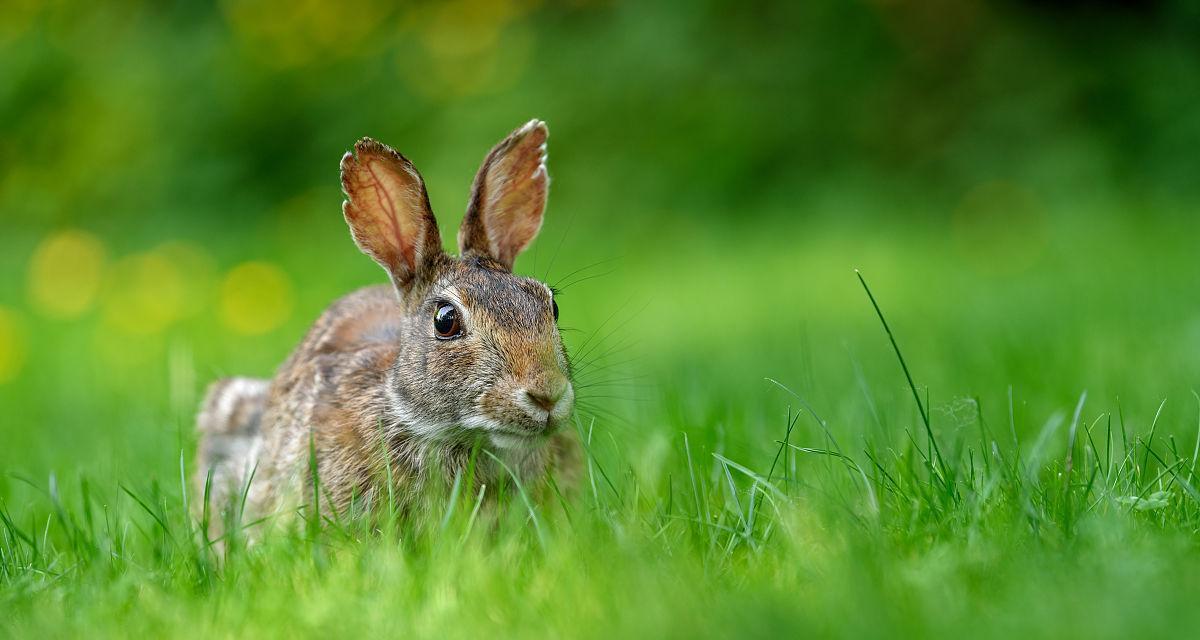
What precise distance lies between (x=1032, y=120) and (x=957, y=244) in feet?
5.64

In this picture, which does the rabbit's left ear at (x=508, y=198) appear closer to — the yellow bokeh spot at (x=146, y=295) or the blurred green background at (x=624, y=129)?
the yellow bokeh spot at (x=146, y=295)

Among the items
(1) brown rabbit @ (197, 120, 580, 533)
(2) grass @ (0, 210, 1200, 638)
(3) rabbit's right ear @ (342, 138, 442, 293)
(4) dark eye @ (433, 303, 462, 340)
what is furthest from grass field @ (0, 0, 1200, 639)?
(3) rabbit's right ear @ (342, 138, 442, 293)

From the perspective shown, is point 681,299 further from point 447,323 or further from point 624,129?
point 447,323

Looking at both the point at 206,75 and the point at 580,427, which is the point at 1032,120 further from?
the point at 580,427

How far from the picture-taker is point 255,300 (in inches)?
300

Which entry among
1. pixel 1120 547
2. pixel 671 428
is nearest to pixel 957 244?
pixel 671 428

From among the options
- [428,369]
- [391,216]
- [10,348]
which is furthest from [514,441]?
[10,348]

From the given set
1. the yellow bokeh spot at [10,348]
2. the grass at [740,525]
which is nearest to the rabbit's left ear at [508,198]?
the grass at [740,525]

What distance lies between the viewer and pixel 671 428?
394cm

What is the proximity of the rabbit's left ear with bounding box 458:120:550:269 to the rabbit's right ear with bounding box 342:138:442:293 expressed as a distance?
17 cm

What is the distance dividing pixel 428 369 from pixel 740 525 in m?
0.98

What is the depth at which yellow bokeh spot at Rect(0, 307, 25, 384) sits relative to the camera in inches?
265

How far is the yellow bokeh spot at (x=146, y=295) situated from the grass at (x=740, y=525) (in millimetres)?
2028

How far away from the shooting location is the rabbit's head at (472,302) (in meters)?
3.30
